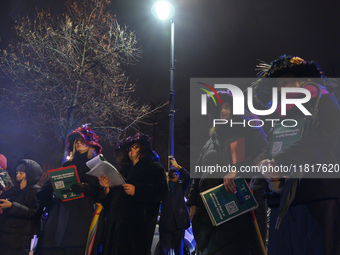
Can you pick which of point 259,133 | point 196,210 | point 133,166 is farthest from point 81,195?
point 259,133

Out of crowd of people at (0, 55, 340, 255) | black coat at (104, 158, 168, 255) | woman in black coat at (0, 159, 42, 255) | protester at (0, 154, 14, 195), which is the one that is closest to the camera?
crowd of people at (0, 55, 340, 255)

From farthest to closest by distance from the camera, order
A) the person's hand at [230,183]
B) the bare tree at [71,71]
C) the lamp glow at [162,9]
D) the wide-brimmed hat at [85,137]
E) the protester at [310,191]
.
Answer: the bare tree at [71,71]
the lamp glow at [162,9]
the wide-brimmed hat at [85,137]
the person's hand at [230,183]
the protester at [310,191]

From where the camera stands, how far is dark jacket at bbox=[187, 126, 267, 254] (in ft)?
9.13

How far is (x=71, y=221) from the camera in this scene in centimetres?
341

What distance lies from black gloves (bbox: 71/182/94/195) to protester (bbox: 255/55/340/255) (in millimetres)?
2239

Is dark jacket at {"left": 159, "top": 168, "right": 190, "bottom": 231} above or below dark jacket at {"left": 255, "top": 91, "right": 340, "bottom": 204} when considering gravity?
below

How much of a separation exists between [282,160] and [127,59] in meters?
13.1

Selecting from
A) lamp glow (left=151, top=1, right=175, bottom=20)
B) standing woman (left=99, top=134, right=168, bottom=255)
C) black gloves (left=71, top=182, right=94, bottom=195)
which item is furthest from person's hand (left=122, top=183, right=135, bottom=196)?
lamp glow (left=151, top=1, right=175, bottom=20)

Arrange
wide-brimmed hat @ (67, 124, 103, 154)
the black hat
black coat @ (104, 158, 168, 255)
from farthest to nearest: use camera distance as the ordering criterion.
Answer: wide-brimmed hat @ (67, 124, 103, 154) → black coat @ (104, 158, 168, 255) → the black hat

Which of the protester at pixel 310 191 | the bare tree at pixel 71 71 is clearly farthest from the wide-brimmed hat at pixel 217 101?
the bare tree at pixel 71 71

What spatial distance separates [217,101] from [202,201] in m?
1.20

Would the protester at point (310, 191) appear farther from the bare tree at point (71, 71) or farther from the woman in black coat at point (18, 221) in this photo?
the bare tree at point (71, 71)

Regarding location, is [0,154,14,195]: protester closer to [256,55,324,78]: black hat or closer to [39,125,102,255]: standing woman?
[39,125,102,255]: standing woman

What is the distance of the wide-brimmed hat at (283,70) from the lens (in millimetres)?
2408
